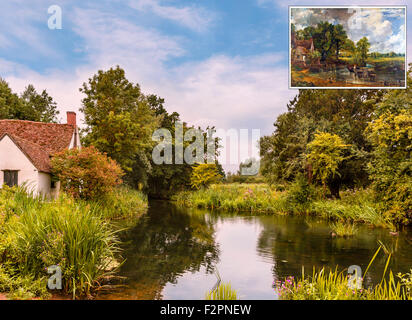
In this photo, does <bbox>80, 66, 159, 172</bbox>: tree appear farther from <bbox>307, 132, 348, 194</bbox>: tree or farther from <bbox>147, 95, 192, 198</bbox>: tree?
<bbox>307, 132, 348, 194</bbox>: tree

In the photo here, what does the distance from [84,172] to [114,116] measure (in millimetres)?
9643

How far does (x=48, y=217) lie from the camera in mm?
6531

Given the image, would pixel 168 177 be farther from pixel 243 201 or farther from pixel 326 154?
pixel 326 154

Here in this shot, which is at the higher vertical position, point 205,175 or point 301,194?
point 205,175

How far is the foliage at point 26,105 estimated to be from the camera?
33.5 metres

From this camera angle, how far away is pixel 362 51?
718 cm

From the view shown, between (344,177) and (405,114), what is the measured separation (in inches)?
335

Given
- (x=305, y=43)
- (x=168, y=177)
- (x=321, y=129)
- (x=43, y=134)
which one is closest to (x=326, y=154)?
(x=321, y=129)

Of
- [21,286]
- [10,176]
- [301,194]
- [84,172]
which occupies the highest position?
[84,172]

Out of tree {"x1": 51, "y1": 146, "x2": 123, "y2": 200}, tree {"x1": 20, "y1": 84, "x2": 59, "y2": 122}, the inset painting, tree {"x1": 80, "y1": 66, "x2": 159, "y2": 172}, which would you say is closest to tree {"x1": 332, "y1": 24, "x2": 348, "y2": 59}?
the inset painting

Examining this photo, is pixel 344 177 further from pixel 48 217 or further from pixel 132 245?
pixel 48 217

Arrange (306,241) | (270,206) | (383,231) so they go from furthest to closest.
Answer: (270,206) → (383,231) → (306,241)

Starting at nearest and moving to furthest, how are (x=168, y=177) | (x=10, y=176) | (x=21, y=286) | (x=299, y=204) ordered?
1. (x=21, y=286)
2. (x=10, y=176)
3. (x=299, y=204)
4. (x=168, y=177)

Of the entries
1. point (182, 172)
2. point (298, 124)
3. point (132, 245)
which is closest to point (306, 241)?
point (132, 245)
